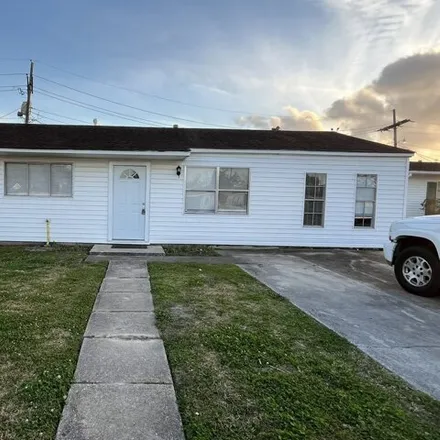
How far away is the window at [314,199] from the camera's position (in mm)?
11700

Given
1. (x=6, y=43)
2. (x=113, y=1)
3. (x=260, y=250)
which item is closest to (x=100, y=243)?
(x=260, y=250)

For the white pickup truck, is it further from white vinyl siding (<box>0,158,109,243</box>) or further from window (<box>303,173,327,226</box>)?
white vinyl siding (<box>0,158,109,243</box>)

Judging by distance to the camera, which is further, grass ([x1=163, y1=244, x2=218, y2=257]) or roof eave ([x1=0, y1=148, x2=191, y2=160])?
roof eave ([x1=0, y1=148, x2=191, y2=160])

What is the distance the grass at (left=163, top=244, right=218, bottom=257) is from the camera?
988 cm

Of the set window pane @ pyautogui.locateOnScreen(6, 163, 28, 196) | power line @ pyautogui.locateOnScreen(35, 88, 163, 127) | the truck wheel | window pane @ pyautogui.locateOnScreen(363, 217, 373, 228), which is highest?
power line @ pyautogui.locateOnScreen(35, 88, 163, 127)

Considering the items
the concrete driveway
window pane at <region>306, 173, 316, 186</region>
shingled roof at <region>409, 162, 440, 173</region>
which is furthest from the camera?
shingled roof at <region>409, 162, 440, 173</region>

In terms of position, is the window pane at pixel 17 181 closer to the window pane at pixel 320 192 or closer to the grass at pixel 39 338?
the grass at pixel 39 338

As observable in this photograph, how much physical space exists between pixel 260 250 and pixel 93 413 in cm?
897

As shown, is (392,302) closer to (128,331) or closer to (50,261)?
(128,331)

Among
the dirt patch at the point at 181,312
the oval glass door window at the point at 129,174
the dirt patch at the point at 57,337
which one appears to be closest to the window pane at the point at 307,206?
the oval glass door window at the point at 129,174

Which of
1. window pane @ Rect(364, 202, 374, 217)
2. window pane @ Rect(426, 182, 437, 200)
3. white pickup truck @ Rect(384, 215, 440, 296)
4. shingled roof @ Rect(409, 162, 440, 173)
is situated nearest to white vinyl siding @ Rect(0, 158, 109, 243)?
white pickup truck @ Rect(384, 215, 440, 296)

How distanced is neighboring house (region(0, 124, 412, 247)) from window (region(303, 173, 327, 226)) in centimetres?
3

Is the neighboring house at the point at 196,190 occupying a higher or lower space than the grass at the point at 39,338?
higher

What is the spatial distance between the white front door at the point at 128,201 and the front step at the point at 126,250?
1.92ft
